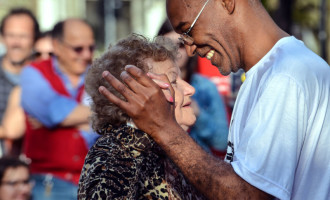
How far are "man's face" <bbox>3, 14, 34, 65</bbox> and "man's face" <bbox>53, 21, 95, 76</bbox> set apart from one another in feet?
3.37

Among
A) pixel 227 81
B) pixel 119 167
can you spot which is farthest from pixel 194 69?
pixel 119 167

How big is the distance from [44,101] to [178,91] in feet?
7.27

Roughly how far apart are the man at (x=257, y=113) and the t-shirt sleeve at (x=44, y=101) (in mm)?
2218

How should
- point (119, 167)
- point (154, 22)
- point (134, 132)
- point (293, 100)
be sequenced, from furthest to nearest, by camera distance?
point (154, 22) → point (134, 132) → point (119, 167) → point (293, 100)

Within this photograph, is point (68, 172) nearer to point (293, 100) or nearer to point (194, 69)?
point (194, 69)

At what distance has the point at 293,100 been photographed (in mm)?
2369

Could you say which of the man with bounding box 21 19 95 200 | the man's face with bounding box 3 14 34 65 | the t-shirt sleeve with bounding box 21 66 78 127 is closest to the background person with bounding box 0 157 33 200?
the man with bounding box 21 19 95 200

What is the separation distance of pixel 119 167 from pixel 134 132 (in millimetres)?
227

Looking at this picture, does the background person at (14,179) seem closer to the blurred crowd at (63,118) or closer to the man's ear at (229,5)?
the blurred crowd at (63,118)

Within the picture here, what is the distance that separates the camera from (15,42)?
6.35 m

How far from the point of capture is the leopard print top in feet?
8.51

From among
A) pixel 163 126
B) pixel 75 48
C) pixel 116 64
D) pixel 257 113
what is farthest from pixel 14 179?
pixel 257 113

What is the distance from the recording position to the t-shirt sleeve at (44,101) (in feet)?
16.1

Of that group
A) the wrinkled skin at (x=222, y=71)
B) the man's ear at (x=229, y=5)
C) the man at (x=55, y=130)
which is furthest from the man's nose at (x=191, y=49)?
the man at (x=55, y=130)
